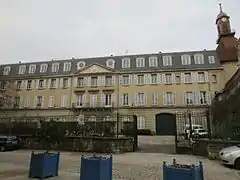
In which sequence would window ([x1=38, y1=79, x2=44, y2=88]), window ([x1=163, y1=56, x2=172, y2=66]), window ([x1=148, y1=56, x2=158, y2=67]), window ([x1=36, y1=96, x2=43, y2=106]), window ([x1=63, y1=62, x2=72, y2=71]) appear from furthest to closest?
window ([x1=63, y1=62, x2=72, y2=71]) < window ([x1=38, y1=79, x2=44, y2=88]) < window ([x1=36, y1=96, x2=43, y2=106]) < window ([x1=148, y1=56, x2=158, y2=67]) < window ([x1=163, y1=56, x2=172, y2=66])

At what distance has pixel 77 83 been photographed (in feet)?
127

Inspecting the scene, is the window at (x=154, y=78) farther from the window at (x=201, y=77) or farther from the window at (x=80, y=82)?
the window at (x=80, y=82)

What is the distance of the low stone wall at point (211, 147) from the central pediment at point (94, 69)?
25883mm

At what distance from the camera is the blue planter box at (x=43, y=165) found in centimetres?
714

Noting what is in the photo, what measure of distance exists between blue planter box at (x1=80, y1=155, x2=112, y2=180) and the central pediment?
32368 mm

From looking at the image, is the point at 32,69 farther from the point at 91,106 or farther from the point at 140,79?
the point at 140,79

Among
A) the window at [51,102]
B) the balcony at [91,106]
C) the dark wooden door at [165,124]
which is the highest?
the window at [51,102]

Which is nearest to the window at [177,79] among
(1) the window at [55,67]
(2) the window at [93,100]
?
(2) the window at [93,100]

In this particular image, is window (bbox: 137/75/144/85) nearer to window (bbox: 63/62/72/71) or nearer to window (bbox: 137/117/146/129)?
window (bbox: 137/117/146/129)

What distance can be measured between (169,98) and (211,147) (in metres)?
23.4

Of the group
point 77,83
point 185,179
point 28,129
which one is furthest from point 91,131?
point 77,83

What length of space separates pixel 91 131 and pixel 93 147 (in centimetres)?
161

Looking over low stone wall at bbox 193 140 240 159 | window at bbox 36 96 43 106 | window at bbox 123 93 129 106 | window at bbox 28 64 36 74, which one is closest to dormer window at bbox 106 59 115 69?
window at bbox 123 93 129 106

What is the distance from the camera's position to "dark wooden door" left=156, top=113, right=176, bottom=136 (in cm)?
3441
